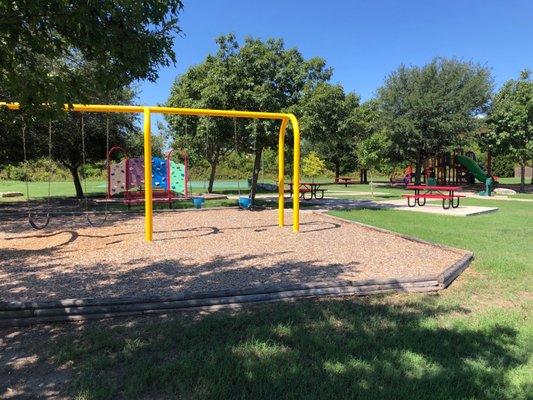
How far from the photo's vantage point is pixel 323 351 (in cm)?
363

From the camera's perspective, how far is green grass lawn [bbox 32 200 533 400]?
306cm

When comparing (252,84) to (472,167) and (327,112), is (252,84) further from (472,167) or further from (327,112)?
(472,167)

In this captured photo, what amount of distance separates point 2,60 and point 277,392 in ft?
9.99

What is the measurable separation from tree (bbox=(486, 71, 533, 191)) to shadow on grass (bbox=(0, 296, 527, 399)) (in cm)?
2775

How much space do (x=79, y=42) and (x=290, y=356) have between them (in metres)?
2.82

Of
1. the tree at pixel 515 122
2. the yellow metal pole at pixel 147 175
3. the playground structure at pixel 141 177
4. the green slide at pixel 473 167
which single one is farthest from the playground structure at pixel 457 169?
the yellow metal pole at pixel 147 175

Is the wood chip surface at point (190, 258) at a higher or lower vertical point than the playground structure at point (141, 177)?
lower

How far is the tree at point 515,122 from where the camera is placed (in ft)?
92.7

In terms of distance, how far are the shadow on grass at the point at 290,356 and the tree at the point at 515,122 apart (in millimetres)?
27750

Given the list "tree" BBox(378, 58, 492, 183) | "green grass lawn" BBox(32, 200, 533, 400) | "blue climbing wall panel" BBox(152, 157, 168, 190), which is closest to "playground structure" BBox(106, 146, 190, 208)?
"blue climbing wall panel" BBox(152, 157, 168, 190)

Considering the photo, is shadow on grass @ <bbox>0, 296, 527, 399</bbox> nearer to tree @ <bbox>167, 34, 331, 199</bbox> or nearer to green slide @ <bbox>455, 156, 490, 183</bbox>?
tree @ <bbox>167, 34, 331, 199</bbox>

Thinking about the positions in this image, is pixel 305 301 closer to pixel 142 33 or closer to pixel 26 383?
pixel 26 383

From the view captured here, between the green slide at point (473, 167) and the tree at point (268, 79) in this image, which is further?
the green slide at point (473, 167)

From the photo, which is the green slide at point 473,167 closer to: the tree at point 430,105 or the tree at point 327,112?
the tree at point 430,105
